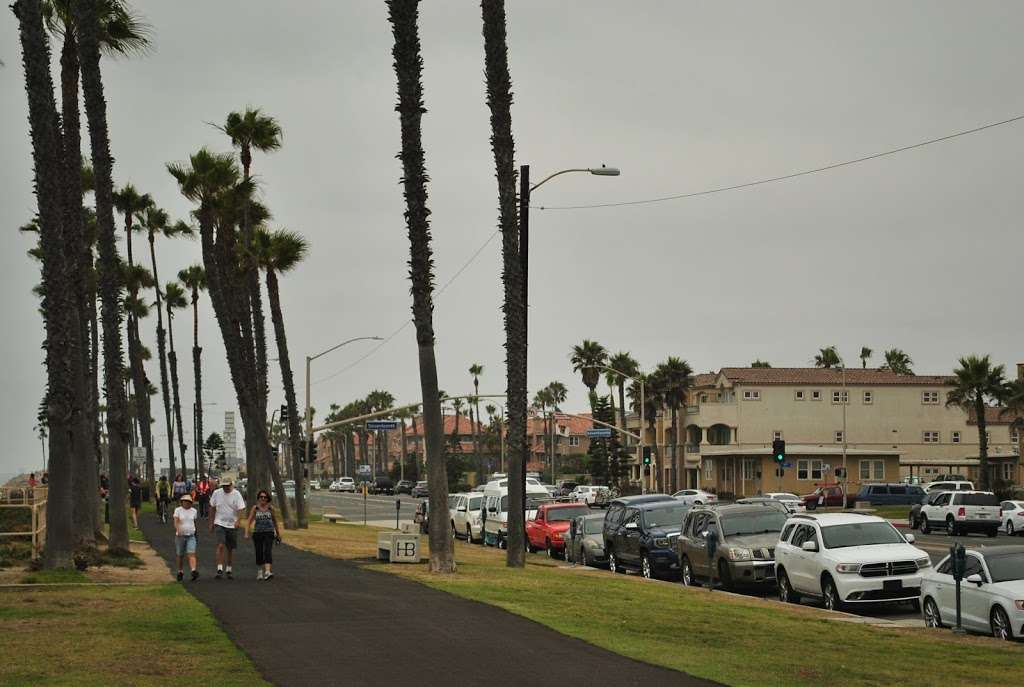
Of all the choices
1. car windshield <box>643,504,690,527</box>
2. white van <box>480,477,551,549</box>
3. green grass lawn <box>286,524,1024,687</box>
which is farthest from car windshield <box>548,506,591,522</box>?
green grass lawn <box>286,524,1024,687</box>

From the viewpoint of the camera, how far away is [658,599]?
23.3 m

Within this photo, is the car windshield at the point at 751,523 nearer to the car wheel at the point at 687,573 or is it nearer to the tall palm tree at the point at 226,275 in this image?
the car wheel at the point at 687,573

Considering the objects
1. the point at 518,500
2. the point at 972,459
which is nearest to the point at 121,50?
the point at 518,500

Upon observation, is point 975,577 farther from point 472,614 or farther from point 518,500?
point 518,500

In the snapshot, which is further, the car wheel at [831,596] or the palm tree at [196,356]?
the palm tree at [196,356]

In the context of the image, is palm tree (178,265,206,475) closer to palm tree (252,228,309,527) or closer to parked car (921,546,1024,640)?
palm tree (252,228,309,527)

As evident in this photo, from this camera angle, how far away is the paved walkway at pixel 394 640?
13.2 meters

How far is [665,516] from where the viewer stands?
3394 centimetres

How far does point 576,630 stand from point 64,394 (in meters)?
11.5

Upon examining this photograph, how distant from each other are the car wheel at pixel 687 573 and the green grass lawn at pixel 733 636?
234 cm

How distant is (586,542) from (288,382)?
25.3 meters

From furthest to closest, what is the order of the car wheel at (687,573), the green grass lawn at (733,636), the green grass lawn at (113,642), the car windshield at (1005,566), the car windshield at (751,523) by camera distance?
the car wheel at (687,573) < the car windshield at (751,523) < the car windshield at (1005,566) < the green grass lawn at (733,636) < the green grass lawn at (113,642)

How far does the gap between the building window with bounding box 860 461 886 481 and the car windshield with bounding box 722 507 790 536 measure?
257ft

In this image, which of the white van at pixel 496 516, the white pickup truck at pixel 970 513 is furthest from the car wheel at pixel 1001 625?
the white pickup truck at pixel 970 513
